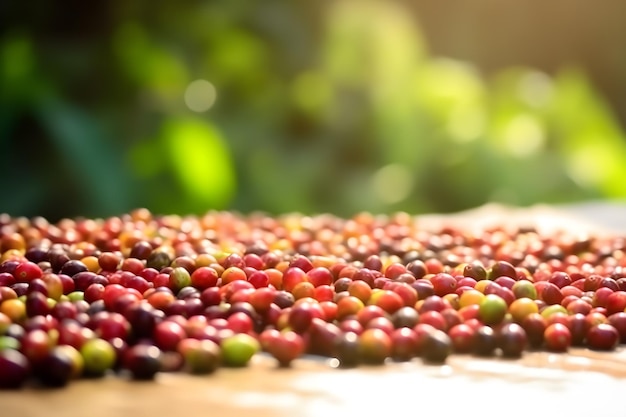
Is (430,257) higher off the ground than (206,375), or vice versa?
(430,257)

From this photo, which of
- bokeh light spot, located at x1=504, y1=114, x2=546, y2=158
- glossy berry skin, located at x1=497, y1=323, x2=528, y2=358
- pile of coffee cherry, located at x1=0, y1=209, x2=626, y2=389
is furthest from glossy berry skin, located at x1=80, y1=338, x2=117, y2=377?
bokeh light spot, located at x1=504, y1=114, x2=546, y2=158

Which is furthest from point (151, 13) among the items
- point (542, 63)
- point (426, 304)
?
point (426, 304)

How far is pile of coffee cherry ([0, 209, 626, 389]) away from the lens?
1.16 m

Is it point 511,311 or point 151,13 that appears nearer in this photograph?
point 511,311

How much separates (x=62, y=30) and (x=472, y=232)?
2884 mm

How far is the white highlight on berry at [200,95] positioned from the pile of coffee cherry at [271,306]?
2360mm

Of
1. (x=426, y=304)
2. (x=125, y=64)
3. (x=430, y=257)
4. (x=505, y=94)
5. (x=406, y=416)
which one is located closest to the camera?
(x=406, y=416)

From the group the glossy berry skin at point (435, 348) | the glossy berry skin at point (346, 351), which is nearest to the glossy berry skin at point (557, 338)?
the glossy berry skin at point (435, 348)

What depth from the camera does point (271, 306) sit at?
1340mm

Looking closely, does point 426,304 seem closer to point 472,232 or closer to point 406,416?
point 406,416

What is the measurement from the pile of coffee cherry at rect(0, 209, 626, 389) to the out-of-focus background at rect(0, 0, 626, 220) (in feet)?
7.04

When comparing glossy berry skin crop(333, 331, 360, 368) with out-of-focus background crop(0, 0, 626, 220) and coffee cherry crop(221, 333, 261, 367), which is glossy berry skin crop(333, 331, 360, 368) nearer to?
coffee cherry crop(221, 333, 261, 367)

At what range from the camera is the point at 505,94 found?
16.1ft

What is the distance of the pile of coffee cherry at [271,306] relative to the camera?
1.16m
